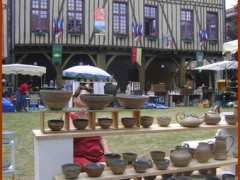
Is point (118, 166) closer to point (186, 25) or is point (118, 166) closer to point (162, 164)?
point (162, 164)

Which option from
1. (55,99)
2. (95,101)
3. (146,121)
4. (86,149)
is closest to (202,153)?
(146,121)

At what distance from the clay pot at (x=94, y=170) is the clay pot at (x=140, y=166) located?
0.31 meters

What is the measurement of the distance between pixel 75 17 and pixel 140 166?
15494 mm

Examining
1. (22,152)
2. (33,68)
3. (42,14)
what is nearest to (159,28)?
(42,14)

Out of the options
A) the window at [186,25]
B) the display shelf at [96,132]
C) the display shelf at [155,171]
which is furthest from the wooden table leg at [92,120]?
the window at [186,25]

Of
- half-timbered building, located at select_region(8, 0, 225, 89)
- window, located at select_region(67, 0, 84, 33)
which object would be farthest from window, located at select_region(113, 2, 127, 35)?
window, located at select_region(67, 0, 84, 33)

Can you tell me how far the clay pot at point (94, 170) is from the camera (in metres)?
3.08

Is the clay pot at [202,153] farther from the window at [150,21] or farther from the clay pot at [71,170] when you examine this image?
the window at [150,21]

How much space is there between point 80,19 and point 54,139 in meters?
15.6

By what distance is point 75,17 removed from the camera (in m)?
18.1

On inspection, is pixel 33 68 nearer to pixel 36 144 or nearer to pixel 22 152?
pixel 22 152

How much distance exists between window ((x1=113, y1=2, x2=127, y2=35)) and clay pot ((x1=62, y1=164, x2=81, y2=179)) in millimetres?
15923

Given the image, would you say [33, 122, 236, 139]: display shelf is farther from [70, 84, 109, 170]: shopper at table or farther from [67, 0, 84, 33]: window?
[67, 0, 84, 33]: window

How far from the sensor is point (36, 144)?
3.01 meters
